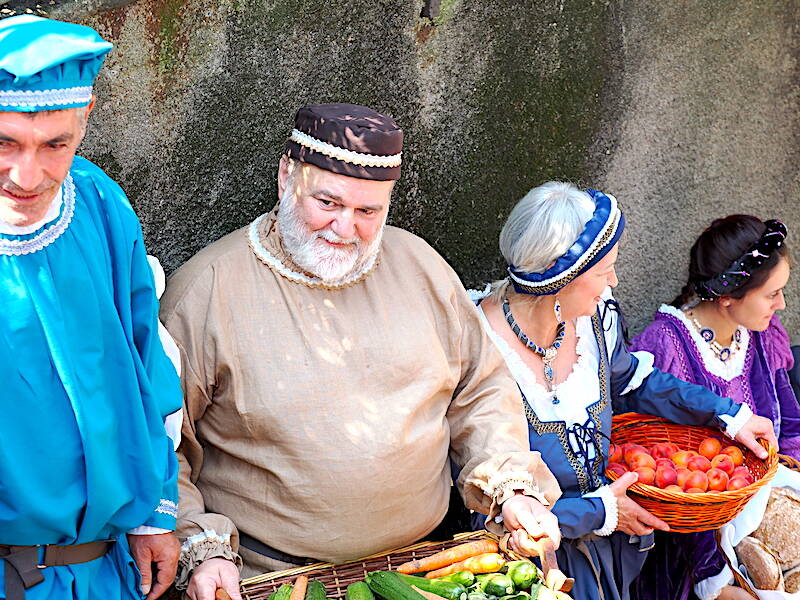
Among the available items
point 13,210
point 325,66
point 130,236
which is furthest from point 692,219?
point 13,210

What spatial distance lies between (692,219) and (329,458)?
112 inches

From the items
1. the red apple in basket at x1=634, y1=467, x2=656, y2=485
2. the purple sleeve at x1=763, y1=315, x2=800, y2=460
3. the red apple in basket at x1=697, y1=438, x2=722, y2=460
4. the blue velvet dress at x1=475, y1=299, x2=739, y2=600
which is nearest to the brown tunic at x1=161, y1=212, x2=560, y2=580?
the blue velvet dress at x1=475, y1=299, x2=739, y2=600

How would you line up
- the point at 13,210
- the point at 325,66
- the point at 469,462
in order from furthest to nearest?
the point at 325,66 < the point at 469,462 < the point at 13,210

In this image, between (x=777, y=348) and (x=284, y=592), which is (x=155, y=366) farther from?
(x=777, y=348)

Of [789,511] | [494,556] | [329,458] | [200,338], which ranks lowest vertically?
[789,511]

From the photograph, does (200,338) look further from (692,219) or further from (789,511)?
(692,219)

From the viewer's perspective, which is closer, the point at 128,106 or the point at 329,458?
the point at 329,458

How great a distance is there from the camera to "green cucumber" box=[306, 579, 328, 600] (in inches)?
113

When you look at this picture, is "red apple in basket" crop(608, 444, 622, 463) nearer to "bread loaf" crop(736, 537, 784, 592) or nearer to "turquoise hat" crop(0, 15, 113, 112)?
"bread loaf" crop(736, 537, 784, 592)

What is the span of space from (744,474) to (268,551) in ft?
6.46

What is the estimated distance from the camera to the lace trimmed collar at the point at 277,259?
3.14 meters

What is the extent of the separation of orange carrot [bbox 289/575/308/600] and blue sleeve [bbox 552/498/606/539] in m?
1.06

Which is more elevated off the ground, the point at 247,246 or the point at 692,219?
the point at 247,246

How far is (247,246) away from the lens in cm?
317
